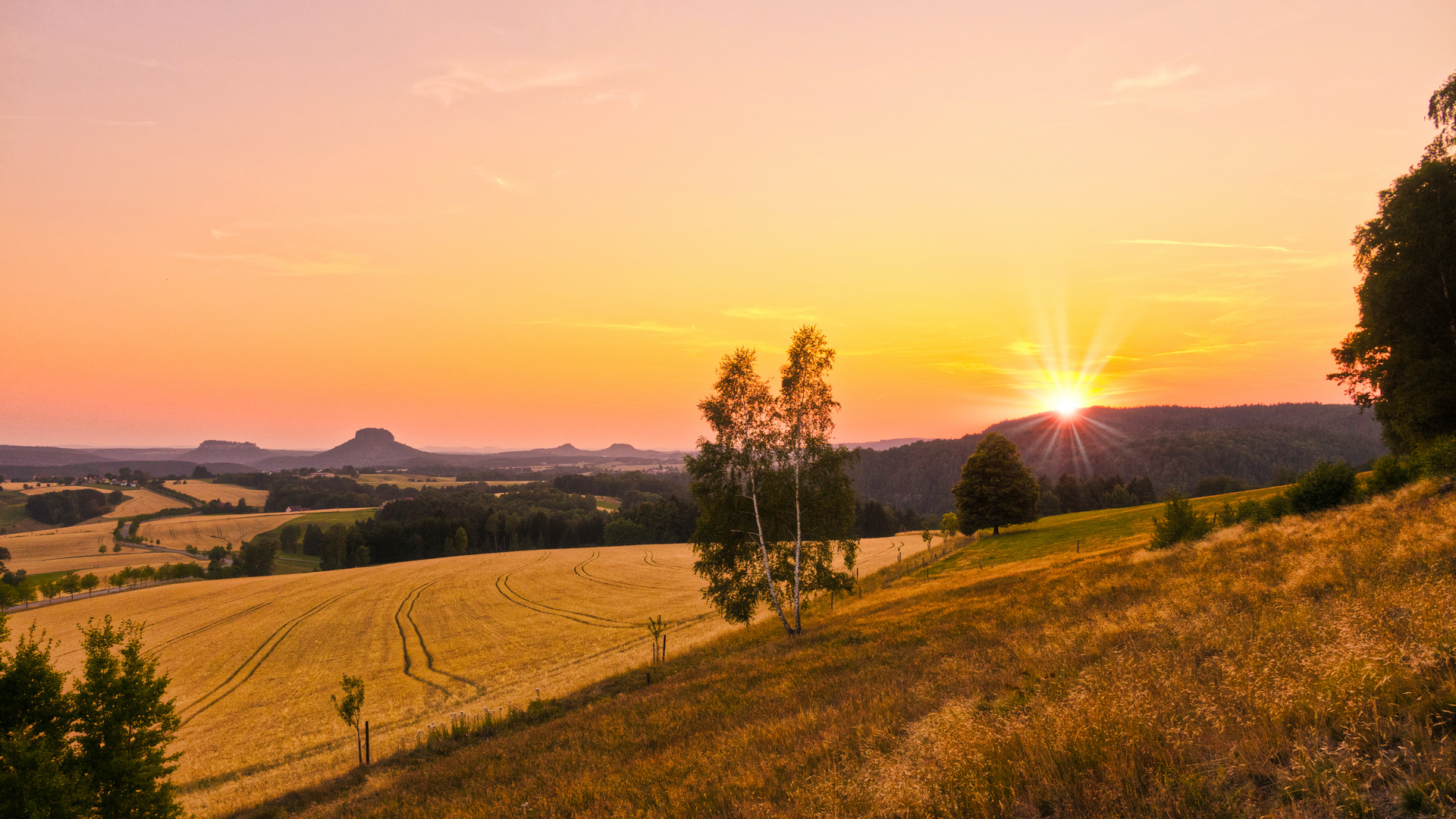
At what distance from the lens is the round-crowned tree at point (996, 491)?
197ft

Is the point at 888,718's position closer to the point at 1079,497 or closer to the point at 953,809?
the point at 953,809

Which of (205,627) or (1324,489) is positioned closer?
(1324,489)

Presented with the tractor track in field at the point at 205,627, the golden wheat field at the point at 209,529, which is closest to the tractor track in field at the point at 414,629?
the tractor track in field at the point at 205,627

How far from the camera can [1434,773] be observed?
437 centimetres

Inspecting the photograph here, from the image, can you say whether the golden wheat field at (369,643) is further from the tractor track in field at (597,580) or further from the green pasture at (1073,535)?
the green pasture at (1073,535)

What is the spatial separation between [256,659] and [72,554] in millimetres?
122190

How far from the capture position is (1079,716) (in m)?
7.09

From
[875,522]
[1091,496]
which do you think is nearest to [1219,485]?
[1091,496]

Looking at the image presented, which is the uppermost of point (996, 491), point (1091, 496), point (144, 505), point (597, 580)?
point (996, 491)

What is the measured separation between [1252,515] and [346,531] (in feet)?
499

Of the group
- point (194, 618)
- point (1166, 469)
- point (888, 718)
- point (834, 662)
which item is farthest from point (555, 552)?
point (1166, 469)

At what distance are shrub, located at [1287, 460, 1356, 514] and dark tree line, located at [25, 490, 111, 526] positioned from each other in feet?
875

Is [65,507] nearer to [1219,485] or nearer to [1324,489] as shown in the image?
[1324,489]

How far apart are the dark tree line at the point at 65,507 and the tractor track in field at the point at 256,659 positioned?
184101mm
